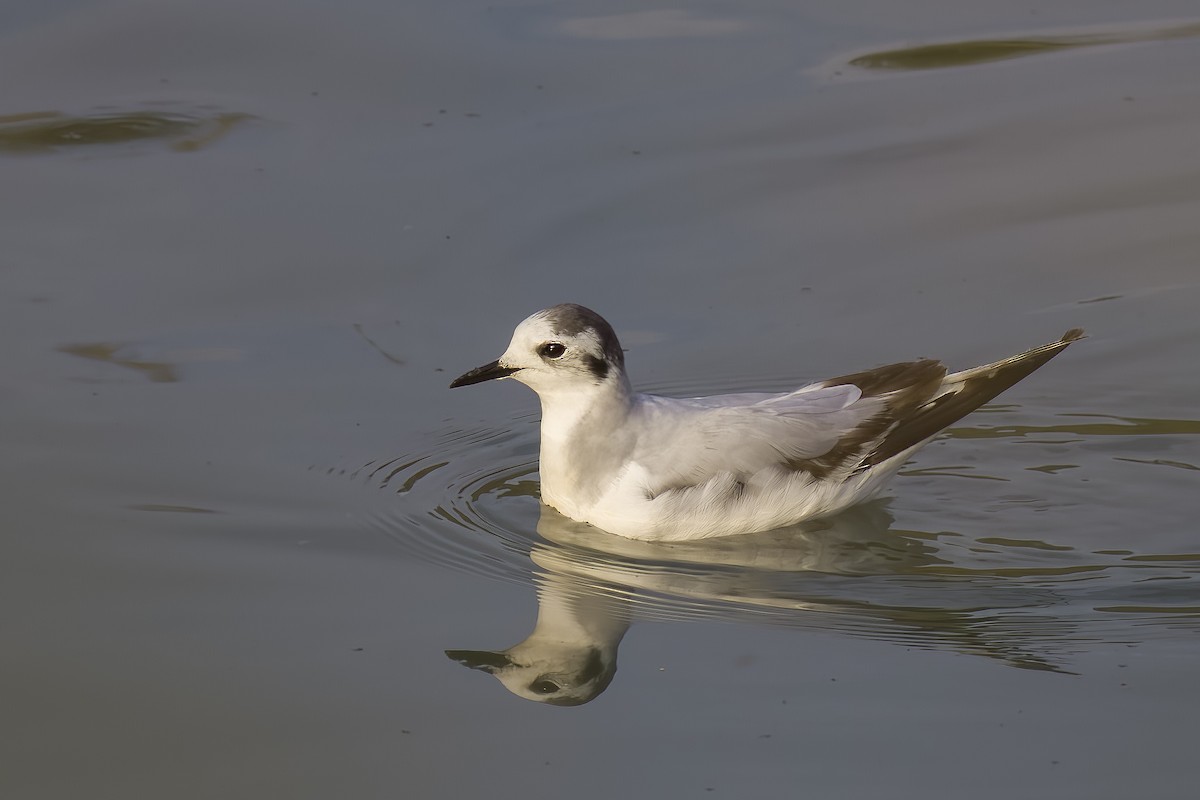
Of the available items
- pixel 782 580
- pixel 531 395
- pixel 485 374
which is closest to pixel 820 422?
pixel 782 580

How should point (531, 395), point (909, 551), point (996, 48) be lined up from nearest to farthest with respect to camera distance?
point (909, 551), point (531, 395), point (996, 48)

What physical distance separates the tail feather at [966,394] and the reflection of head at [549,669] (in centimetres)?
198

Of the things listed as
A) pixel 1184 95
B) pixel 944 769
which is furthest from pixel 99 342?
pixel 1184 95

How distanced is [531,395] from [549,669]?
283 centimetres

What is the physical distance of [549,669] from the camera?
596 centimetres

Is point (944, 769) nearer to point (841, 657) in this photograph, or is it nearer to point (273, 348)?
point (841, 657)

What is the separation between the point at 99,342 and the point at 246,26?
4.53 metres

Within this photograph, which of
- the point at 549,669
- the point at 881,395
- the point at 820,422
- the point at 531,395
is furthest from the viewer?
the point at 531,395

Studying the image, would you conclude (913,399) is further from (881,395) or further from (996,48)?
(996,48)

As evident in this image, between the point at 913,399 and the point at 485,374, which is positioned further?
the point at 913,399

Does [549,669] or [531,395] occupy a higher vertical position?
[531,395]

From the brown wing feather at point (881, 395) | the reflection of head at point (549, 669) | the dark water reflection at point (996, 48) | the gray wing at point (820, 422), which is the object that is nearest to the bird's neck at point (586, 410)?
the gray wing at point (820, 422)

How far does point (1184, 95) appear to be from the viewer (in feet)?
37.9

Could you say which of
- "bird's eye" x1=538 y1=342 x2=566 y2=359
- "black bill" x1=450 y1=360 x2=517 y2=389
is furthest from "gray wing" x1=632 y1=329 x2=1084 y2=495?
"black bill" x1=450 y1=360 x2=517 y2=389
